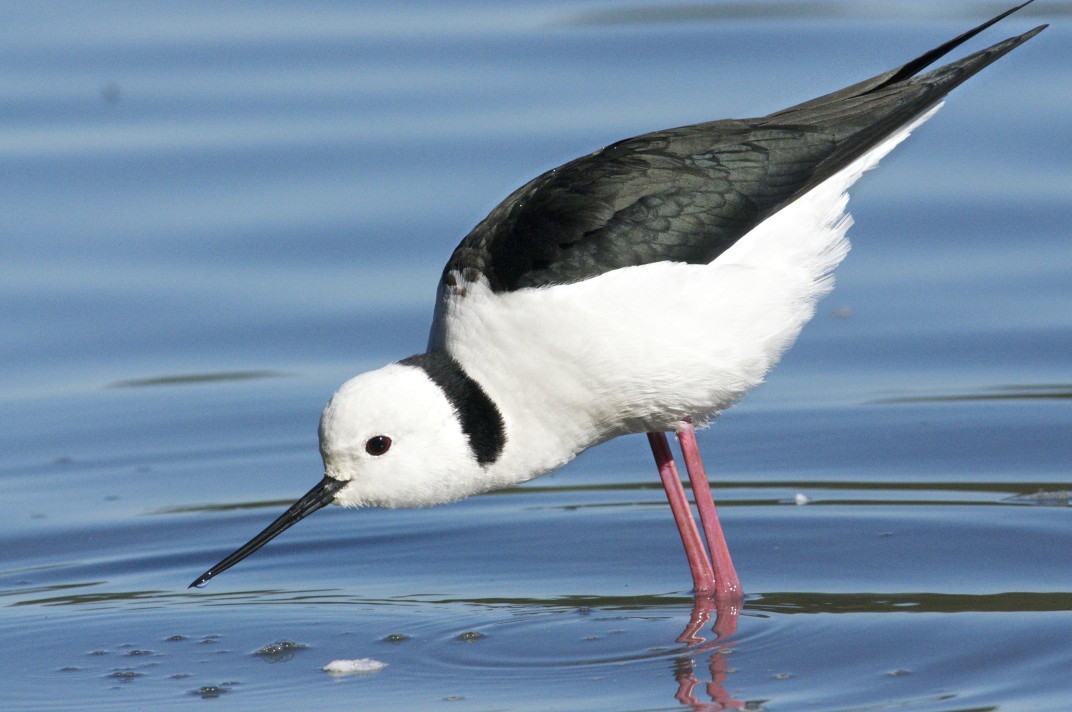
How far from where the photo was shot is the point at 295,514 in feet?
20.5

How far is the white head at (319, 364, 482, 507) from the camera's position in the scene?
19.6 ft

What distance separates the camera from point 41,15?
473 inches

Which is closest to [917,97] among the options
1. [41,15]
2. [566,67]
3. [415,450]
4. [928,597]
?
[928,597]

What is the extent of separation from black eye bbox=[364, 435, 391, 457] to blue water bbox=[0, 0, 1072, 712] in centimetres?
62

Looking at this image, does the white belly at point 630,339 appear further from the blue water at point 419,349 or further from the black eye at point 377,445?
the blue water at point 419,349

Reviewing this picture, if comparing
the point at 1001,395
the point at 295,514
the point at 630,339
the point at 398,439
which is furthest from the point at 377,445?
the point at 1001,395

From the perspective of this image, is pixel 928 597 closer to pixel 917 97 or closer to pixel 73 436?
pixel 917 97

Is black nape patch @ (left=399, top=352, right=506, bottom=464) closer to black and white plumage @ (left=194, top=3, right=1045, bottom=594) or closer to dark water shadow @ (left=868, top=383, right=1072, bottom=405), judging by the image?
black and white plumage @ (left=194, top=3, right=1045, bottom=594)

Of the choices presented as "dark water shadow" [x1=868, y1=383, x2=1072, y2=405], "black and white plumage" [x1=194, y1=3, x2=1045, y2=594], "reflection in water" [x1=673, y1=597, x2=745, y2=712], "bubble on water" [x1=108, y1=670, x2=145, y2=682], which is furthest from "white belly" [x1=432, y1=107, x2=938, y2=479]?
"dark water shadow" [x1=868, y1=383, x2=1072, y2=405]

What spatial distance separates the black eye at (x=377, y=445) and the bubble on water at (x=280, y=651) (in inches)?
26.7

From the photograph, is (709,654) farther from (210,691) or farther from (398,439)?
(210,691)

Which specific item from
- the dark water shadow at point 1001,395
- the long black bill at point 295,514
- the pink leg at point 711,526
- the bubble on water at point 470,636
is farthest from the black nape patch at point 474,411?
the dark water shadow at point 1001,395

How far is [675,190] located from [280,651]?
1.97 m

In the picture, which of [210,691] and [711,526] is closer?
[210,691]
